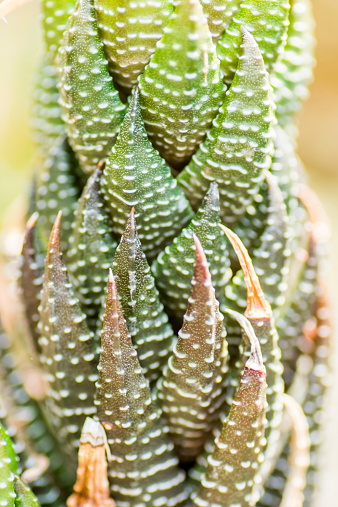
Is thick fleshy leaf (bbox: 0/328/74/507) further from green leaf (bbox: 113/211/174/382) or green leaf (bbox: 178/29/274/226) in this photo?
green leaf (bbox: 178/29/274/226)

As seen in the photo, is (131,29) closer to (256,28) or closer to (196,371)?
(256,28)

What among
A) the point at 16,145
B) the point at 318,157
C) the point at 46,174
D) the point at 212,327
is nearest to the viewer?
the point at 212,327

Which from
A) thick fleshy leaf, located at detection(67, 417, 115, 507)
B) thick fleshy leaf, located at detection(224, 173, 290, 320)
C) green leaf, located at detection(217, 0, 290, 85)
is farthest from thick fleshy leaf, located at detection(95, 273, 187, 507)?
green leaf, located at detection(217, 0, 290, 85)

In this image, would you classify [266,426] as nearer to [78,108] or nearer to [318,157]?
[78,108]

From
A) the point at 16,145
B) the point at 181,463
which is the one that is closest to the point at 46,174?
the point at 181,463

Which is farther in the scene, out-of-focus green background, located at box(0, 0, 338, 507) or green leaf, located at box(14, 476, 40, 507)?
out-of-focus green background, located at box(0, 0, 338, 507)
